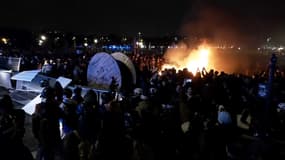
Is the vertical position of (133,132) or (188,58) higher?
(188,58)

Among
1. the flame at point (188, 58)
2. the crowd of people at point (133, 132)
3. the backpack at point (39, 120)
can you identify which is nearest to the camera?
the crowd of people at point (133, 132)

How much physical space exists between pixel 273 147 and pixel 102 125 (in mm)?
3084

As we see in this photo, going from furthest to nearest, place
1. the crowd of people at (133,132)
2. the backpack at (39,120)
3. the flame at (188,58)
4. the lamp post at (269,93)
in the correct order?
the flame at (188,58) → the lamp post at (269,93) → the backpack at (39,120) → the crowd of people at (133,132)

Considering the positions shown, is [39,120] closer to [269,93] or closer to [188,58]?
[269,93]

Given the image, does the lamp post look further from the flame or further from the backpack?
the flame

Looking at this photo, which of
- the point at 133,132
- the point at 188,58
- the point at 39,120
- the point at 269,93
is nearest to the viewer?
the point at 133,132

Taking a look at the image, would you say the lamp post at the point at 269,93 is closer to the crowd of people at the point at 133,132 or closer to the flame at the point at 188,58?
the crowd of people at the point at 133,132

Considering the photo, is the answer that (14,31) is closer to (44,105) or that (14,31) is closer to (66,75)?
(66,75)

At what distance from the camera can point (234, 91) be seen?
42.4ft

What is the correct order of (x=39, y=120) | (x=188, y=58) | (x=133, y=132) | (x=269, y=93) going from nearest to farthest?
1. (x=133, y=132)
2. (x=39, y=120)
3. (x=269, y=93)
4. (x=188, y=58)

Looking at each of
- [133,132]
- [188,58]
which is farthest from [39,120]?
[188,58]

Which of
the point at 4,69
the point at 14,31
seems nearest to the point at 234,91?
the point at 4,69

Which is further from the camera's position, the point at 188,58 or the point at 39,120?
the point at 188,58

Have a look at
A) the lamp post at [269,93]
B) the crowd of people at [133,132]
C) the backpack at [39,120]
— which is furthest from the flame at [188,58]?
the backpack at [39,120]
